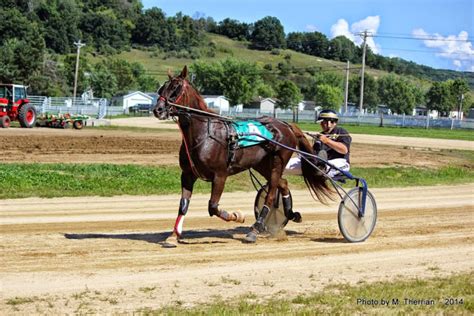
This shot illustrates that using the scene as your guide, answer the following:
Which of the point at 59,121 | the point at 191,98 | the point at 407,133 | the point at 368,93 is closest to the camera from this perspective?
the point at 191,98

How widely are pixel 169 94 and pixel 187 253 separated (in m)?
2.11

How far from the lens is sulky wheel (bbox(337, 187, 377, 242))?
1039 cm

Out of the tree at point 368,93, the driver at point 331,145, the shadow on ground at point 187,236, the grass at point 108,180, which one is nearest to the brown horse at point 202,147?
the shadow on ground at point 187,236

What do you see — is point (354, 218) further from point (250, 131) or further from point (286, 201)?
point (250, 131)

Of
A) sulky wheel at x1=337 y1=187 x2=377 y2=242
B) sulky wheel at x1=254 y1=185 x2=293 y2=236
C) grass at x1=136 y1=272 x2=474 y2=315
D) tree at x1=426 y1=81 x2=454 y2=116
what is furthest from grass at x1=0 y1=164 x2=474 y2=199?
tree at x1=426 y1=81 x2=454 y2=116

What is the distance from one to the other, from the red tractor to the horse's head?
97.7 ft

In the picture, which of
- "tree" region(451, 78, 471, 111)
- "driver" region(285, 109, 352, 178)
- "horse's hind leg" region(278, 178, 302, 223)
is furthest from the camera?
"tree" region(451, 78, 471, 111)

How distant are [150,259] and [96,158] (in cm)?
1510

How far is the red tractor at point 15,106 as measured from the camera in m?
37.6

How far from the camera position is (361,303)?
6672 mm

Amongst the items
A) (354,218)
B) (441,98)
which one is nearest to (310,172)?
(354,218)

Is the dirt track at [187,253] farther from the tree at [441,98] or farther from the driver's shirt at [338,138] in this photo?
the tree at [441,98]

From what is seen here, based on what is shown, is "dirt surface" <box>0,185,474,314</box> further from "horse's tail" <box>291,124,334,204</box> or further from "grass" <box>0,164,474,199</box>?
"grass" <box>0,164,474,199</box>

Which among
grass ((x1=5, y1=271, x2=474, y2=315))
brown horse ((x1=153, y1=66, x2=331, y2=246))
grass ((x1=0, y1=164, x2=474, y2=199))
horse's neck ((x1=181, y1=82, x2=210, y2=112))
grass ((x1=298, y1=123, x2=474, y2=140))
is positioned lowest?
grass ((x1=0, y1=164, x2=474, y2=199))
